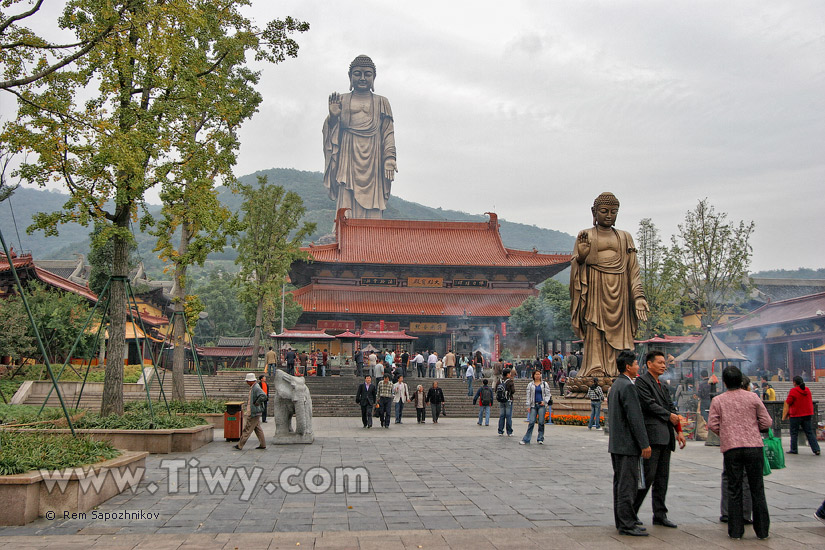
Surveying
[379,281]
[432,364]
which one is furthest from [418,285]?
[432,364]

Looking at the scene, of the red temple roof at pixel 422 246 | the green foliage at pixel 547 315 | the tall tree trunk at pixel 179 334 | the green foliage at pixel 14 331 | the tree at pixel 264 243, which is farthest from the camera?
the red temple roof at pixel 422 246

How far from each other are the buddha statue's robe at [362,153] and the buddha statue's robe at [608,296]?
175ft

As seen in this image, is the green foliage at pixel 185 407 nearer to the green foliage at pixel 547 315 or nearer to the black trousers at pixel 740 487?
the black trousers at pixel 740 487

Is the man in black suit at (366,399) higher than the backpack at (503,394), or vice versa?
the backpack at (503,394)

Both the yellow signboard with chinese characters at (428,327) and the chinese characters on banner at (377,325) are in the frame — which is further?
the yellow signboard with chinese characters at (428,327)

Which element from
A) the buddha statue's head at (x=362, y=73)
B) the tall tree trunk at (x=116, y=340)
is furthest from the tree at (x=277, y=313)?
the buddha statue's head at (x=362, y=73)

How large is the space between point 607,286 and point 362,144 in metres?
56.1

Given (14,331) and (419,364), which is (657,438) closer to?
(14,331)

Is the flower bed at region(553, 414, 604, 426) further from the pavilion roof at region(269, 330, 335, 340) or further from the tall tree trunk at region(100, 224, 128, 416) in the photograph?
the pavilion roof at region(269, 330, 335, 340)

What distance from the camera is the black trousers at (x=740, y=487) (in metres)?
5.57

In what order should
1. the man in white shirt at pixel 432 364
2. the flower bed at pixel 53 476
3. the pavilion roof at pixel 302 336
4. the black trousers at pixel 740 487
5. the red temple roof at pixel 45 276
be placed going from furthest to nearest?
1. the pavilion roof at pixel 302 336
2. the man in white shirt at pixel 432 364
3. the red temple roof at pixel 45 276
4. the flower bed at pixel 53 476
5. the black trousers at pixel 740 487

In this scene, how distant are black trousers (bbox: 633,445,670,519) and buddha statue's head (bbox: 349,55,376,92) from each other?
222 feet

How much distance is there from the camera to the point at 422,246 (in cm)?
4431

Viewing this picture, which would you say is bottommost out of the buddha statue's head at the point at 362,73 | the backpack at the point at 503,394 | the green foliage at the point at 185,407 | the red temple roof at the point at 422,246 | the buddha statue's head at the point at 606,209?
the green foliage at the point at 185,407
